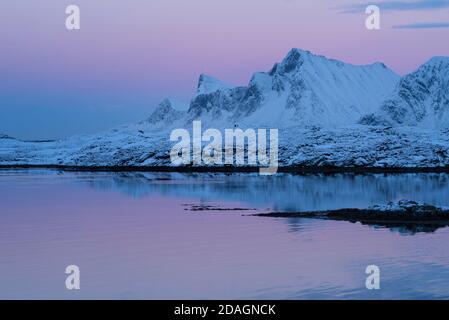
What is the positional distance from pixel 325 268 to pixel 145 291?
11.1 m

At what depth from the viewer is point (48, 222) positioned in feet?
231

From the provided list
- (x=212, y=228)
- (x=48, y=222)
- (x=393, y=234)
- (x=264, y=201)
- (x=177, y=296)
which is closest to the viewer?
(x=177, y=296)

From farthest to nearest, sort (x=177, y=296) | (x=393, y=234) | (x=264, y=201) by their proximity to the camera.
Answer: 1. (x=264, y=201)
2. (x=393, y=234)
3. (x=177, y=296)

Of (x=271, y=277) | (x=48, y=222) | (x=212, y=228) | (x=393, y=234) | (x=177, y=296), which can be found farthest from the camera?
(x=48, y=222)

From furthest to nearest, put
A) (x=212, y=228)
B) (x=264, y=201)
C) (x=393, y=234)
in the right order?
(x=264, y=201)
(x=212, y=228)
(x=393, y=234)

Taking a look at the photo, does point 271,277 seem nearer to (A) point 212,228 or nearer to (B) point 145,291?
(B) point 145,291

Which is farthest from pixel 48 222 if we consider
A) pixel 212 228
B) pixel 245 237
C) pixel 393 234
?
pixel 393 234

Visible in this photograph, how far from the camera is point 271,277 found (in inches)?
1609

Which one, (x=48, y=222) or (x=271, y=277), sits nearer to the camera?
(x=271, y=277)

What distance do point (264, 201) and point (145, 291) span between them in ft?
199
